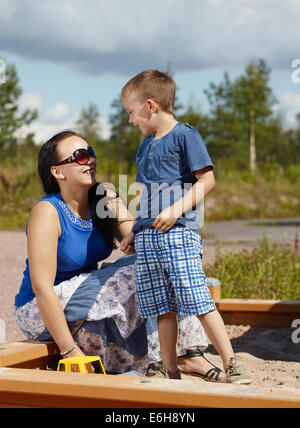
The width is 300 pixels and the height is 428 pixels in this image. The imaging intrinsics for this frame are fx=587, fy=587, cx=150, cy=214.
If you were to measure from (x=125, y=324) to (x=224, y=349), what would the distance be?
586 millimetres

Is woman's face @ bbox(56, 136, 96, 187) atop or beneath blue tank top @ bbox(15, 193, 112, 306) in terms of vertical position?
atop

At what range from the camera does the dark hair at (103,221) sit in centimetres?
319

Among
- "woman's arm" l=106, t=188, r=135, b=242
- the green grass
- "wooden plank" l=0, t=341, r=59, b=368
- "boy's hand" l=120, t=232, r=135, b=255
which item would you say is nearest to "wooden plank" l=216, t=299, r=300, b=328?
the green grass

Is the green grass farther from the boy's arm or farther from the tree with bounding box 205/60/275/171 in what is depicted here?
the tree with bounding box 205/60/275/171

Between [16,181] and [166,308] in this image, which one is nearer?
[166,308]

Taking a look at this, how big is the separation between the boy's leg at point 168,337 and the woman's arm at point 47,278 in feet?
1.30

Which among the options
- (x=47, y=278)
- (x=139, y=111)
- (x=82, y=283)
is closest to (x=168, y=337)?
(x=82, y=283)

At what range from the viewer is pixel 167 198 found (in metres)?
2.79

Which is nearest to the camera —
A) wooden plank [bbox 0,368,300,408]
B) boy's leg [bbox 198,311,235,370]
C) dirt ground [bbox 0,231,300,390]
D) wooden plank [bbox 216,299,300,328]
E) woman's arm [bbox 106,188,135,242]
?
wooden plank [bbox 0,368,300,408]

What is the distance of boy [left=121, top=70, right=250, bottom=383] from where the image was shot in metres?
2.66

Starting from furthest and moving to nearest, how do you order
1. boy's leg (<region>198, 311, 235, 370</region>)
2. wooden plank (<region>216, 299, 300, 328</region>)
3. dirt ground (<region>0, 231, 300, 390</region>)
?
1. wooden plank (<region>216, 299, 300, 328</region>)
2. dirt ground (<region>0, 231, 300, 390</region>)
3. boy's leg (<region>198, 311, 235, 370</region>)

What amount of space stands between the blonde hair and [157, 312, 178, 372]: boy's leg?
1021 mm
